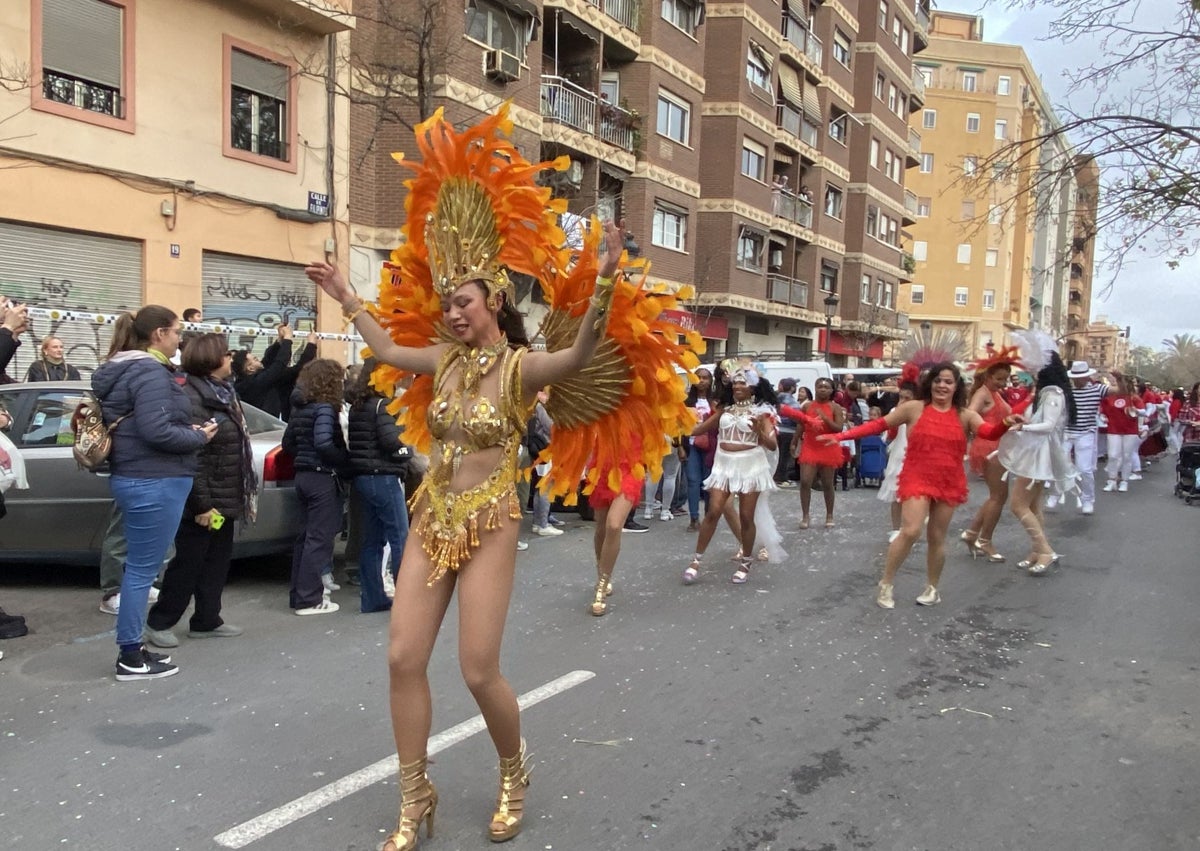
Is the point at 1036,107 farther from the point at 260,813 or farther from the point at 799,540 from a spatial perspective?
the point at 260,813

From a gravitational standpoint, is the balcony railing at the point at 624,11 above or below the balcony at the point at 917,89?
below

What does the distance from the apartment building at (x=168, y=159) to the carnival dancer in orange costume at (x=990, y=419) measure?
1067 centimetres

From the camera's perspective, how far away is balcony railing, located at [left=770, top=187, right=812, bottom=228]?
32969 mm

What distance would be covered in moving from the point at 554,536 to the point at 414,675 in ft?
22.4

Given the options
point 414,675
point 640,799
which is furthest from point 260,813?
point 640,799

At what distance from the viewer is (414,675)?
3.22m

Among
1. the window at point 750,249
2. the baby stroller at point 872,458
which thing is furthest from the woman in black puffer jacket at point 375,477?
the window at point 750,249

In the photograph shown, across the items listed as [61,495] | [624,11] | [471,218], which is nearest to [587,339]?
[471,218]

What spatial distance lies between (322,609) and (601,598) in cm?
202

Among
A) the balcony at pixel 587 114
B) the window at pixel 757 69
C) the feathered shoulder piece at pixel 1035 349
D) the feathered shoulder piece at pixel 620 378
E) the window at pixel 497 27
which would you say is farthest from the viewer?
the window at pixel 757 69

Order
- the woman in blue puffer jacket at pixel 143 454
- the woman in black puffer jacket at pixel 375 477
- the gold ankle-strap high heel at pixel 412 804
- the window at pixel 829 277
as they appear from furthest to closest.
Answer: the window at pixel 829 277, the woman in black puffer jacket at pixel 375 477, the woman in blue puffer jacket at pixel 143 454, the gold ankle-strap high heel at pixel 412 804

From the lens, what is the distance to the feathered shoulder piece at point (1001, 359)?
8789 millimetres

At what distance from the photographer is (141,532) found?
5027 millimetres

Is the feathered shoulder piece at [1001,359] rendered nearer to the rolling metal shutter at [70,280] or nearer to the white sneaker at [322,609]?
the white sneaker at [322,609]
